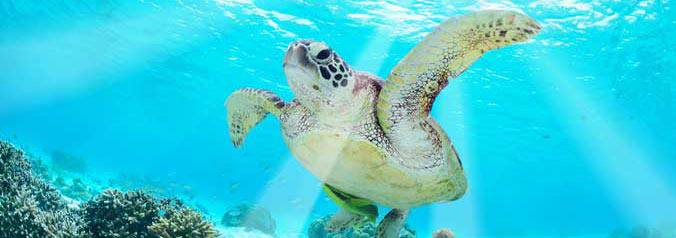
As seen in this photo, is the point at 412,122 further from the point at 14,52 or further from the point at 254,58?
the point at 14,52

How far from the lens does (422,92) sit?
2.84 metres

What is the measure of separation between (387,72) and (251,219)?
11.0 metres

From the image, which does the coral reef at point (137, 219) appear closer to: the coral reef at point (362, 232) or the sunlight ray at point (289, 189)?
the coral reef at point (362, 232)

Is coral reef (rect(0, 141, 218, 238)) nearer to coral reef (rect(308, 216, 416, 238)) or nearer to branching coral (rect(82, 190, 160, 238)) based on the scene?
branching coral (rect(82, 190, 160, 238))

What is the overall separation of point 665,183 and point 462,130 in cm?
3403

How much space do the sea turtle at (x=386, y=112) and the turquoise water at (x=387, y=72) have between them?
1067 centimetres

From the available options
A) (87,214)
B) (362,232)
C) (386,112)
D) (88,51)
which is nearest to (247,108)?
(386,112)

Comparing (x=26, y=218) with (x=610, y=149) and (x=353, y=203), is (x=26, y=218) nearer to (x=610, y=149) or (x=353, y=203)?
(x=353, y=203)

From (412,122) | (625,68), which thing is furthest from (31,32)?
(625,68)

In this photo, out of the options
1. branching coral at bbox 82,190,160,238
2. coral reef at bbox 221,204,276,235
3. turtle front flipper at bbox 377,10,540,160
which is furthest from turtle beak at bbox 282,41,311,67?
coral reef at bbox 221,204,276,235

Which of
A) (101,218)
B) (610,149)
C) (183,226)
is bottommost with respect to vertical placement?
(610,149)

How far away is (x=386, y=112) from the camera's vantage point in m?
2.90

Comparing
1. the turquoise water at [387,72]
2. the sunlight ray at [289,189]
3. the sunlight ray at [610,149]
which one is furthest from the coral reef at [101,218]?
the sunlight ray at [289,189]

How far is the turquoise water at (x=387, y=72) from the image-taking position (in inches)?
594
